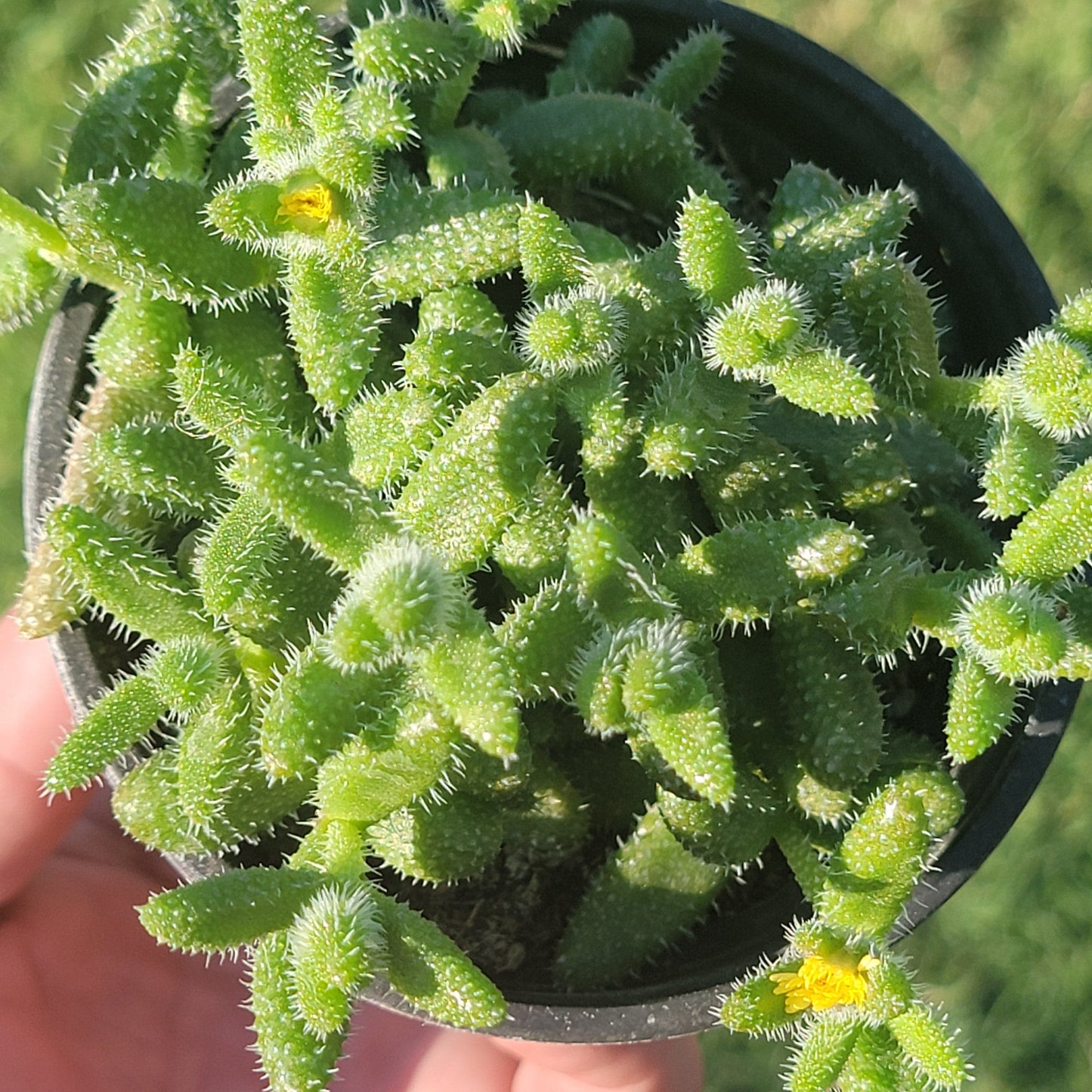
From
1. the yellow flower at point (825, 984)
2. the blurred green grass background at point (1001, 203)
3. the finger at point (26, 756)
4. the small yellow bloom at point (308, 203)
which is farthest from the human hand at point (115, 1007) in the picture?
the small yellow bloom at point (308, 203)

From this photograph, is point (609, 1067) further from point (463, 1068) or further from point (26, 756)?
point (26, 756)

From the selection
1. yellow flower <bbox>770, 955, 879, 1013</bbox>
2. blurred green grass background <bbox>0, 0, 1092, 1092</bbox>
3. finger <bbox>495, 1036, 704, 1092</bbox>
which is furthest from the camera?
blurred green grass background <bbox>0, 0, 1092, 1092</bbox>

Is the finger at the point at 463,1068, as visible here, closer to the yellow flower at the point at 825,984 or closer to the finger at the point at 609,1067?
the finger at the point at 609,1067

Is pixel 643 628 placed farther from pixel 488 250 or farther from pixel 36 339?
pixel 36 339

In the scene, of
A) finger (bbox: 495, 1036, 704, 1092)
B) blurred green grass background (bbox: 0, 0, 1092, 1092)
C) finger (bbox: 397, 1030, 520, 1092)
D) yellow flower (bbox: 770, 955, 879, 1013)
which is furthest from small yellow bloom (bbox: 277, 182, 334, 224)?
blurred green grass background (bbox: 0, 0, 1092, 1092)

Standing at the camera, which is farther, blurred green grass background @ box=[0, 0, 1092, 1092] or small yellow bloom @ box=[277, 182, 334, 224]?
blurred green grass background @ box=[0, 0, 1092, 1092]

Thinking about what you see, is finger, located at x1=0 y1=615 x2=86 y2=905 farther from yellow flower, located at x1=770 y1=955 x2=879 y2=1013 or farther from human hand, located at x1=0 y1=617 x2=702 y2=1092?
yellow flower, located at x1=770 y1=955 x2=879 y2=1013

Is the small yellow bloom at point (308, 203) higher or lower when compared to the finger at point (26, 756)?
higher
